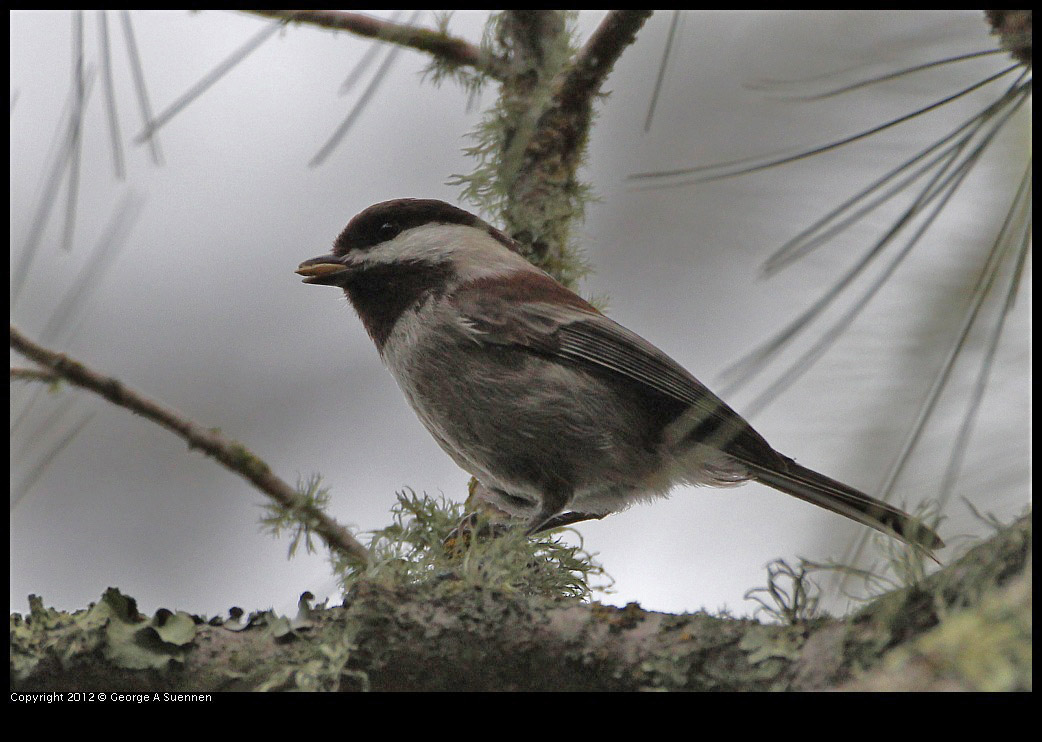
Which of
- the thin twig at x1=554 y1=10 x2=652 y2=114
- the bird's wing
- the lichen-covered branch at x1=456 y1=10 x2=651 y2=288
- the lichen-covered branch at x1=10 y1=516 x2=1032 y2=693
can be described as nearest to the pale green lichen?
the lichen-covered branch at x1=10 y1=516 x2=1032 y2=693

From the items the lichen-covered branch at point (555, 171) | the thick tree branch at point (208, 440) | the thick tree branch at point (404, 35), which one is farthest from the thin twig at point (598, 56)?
the thick tree branch at point (208, 440)

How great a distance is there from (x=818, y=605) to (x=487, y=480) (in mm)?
1036

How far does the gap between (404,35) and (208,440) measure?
3.32ft

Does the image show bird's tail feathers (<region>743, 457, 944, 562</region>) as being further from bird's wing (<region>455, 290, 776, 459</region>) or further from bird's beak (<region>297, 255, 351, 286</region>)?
bird's beak (<region>297, 255, 351, 286</region>)

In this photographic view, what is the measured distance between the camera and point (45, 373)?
166 cm

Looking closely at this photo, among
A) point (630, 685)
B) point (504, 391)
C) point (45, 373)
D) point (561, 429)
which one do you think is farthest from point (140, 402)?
point (630, 685)

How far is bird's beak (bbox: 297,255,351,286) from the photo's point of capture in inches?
84.3

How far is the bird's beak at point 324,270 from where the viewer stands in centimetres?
214

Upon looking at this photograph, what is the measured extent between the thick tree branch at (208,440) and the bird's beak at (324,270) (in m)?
0.50

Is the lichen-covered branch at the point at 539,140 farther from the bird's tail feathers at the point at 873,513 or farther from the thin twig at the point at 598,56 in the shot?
the bird's tail feathers at the point at 873,513

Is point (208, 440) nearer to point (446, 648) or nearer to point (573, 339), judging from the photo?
point (446, 648)

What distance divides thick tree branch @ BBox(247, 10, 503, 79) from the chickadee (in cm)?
54
